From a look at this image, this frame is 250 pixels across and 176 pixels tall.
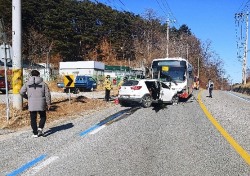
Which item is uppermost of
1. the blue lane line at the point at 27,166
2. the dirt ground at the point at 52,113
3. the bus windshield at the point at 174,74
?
the bus windshield at the point at 174,74

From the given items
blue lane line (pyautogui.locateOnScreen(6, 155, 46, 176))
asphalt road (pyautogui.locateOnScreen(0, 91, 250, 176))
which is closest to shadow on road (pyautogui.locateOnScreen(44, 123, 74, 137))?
asphalt road (pyautogui.locateOnScreen(0, 91, 250, 176))

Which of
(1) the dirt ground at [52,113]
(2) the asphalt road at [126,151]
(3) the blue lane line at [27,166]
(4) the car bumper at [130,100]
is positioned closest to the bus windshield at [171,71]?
(4) the car bumper at [130,100]

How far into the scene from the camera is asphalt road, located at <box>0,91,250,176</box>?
6.27m

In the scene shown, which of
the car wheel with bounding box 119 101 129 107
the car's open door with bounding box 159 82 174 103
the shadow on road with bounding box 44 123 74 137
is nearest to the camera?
the shadow on road with bounding box 44 123 74 137

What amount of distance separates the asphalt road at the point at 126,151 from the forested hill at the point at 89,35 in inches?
2065

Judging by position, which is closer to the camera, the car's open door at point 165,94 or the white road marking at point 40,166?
the white road marking at point 40,166

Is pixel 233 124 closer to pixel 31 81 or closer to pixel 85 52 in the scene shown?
pixel 31 81

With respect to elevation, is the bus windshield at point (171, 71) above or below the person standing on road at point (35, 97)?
above

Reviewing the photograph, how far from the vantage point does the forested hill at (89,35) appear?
230ft

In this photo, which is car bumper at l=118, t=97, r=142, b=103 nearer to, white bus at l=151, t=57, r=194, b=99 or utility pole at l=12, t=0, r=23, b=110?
white bus at l=151, t=57, r=194, b=99

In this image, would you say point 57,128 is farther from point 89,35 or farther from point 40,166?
point 89,35

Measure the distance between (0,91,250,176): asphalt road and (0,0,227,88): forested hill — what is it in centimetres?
5245

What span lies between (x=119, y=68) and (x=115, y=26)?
1943cm

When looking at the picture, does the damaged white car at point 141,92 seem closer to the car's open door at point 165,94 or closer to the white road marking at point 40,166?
the car's open door at point 165,94
